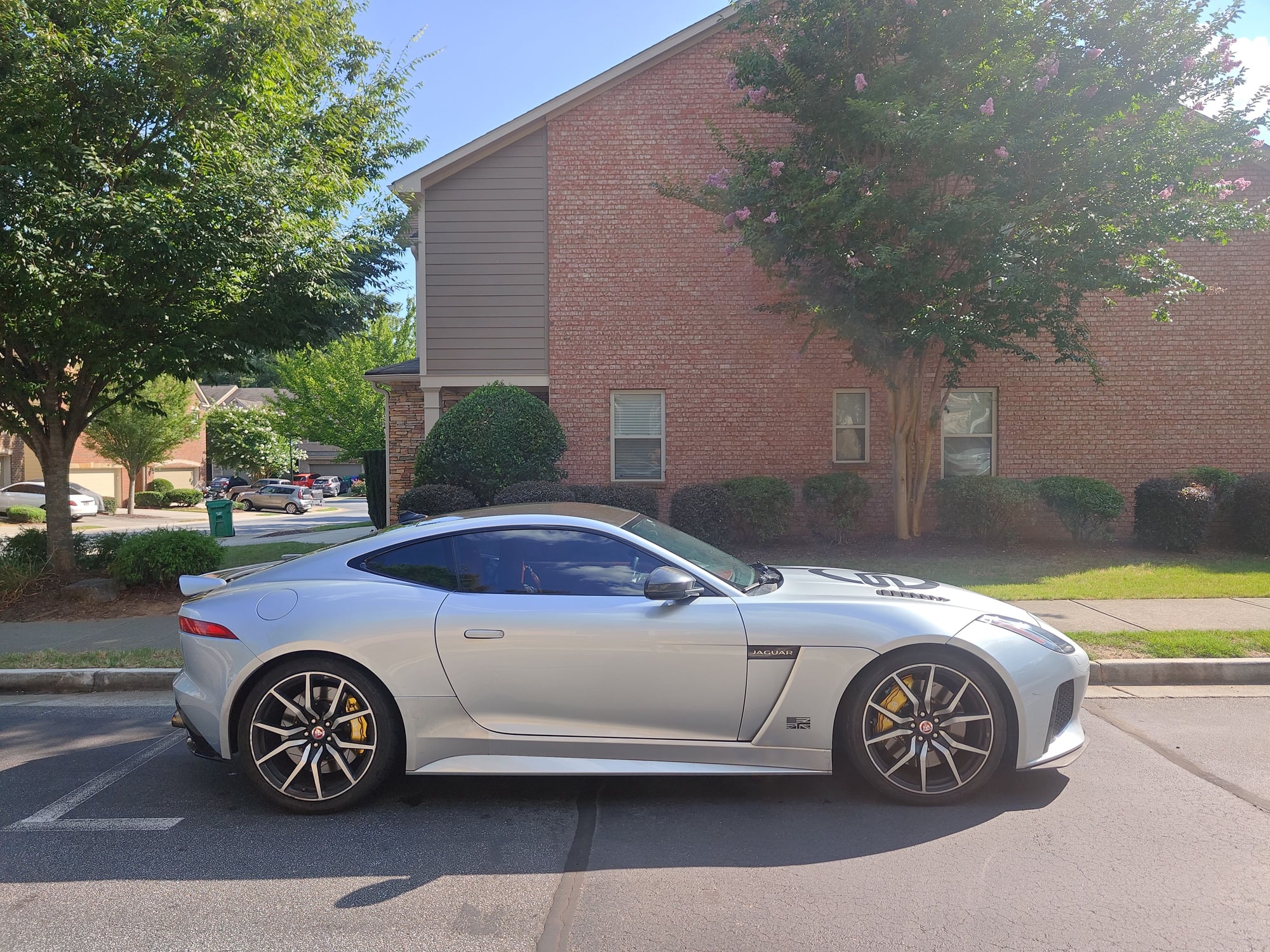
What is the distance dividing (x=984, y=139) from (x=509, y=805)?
8921 mm

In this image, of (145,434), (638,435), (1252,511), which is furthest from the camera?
(145,434)

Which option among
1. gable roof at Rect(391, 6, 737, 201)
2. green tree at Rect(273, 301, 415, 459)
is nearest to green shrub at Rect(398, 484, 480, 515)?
gable roof at Rect(391, 6, 737, 201)

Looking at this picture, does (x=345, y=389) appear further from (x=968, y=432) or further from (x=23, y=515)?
(x=968, y=432)

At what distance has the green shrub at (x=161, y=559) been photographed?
9172 millimetres

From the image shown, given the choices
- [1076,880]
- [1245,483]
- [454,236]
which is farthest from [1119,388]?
[1076,880]

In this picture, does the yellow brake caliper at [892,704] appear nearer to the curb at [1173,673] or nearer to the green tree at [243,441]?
the curb at [1173,673]

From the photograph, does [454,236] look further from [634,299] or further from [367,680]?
[367,680]

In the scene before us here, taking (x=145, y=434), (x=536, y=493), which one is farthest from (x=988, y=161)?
(x=145, y=434)

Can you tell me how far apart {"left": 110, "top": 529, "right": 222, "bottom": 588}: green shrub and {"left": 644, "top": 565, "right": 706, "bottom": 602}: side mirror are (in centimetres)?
715

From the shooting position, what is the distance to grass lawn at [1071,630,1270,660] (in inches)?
250

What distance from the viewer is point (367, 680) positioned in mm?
3973

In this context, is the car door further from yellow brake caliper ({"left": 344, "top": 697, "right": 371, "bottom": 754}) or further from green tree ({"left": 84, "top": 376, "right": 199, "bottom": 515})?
green tree ({"left": 84, "top": 376, "right": 199, "bottom": 515})

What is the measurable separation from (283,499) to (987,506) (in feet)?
105

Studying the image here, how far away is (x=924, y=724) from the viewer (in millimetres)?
3924
